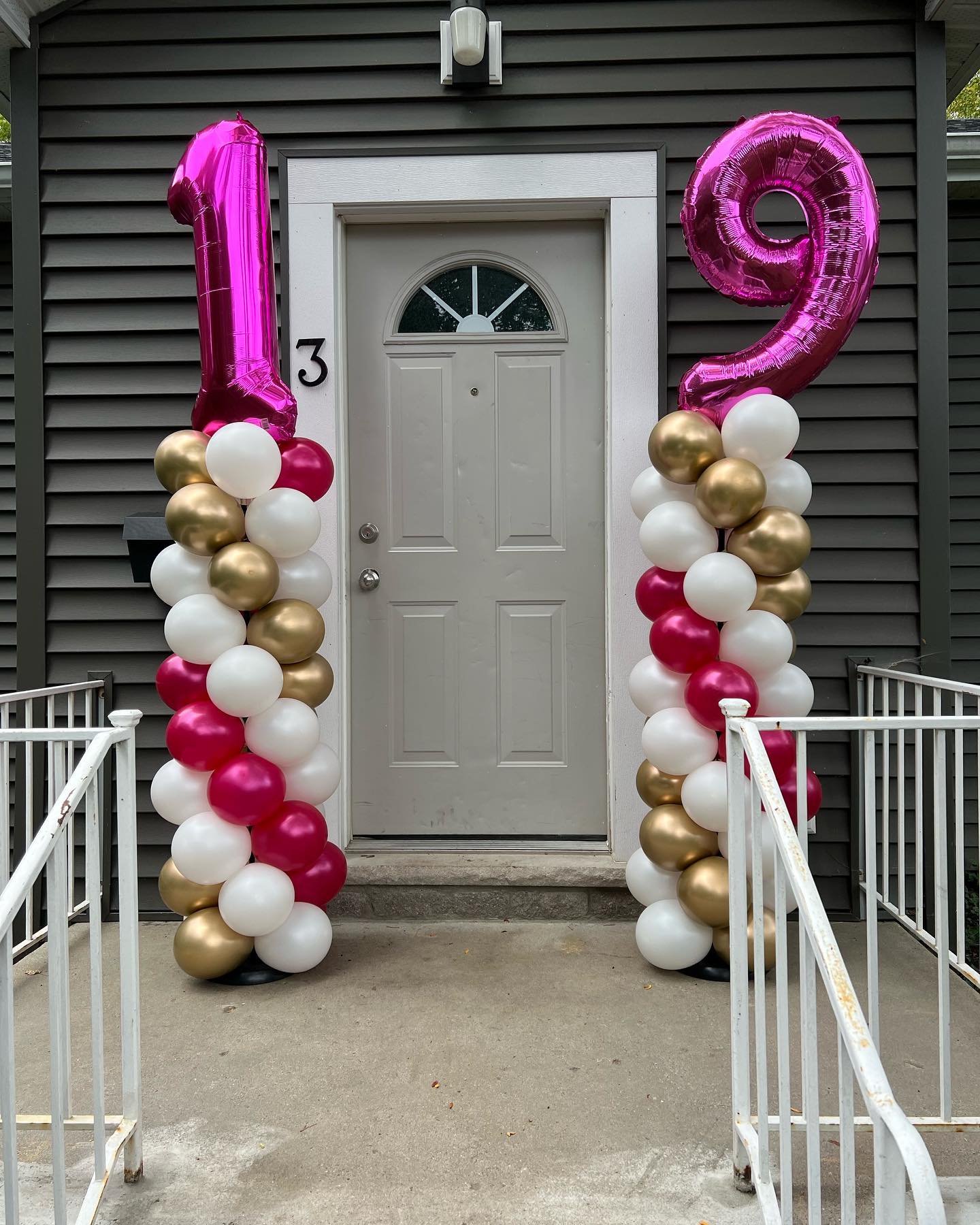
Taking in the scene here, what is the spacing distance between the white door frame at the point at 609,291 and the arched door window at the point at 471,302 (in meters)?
0.22

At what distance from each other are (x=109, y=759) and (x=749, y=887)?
208cm

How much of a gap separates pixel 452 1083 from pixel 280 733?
0.97 m

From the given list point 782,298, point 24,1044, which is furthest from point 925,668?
point 24,1044

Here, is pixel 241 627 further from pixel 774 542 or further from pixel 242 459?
pixel 774 542

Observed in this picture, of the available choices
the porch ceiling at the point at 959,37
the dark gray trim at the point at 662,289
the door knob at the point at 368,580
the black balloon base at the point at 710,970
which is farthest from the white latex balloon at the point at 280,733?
the porch ceiling at the point at 959,37

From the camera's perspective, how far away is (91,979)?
172 centimetres

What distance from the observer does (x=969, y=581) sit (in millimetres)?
4156

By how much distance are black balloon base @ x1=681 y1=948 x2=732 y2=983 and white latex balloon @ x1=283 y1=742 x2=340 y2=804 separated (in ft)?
3.75

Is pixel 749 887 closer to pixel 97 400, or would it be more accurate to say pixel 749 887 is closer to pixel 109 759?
pixel 109 759

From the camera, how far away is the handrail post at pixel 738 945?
1.76 meters

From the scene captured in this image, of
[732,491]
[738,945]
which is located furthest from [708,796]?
[732,491]

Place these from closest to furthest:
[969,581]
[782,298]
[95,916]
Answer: [95,916] → [782,298] → [969,581]

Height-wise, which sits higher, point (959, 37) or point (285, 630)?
point (959, 37)

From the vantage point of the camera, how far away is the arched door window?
3.25 meters
